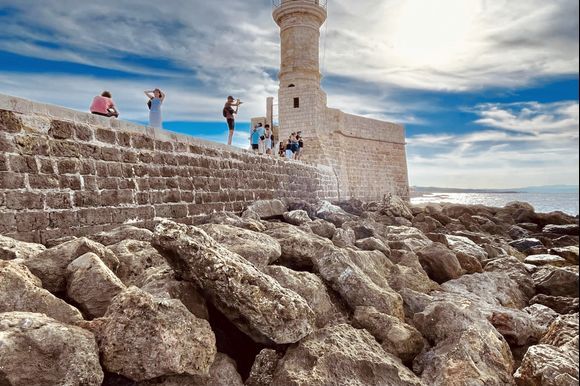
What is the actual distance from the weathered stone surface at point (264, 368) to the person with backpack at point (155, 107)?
5448 millimetres

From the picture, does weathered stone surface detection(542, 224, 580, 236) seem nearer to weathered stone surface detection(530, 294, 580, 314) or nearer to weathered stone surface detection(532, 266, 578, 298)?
weathered stone surface detection(532, 266, 578, 298)

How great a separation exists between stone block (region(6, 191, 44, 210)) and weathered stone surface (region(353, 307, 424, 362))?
3.32m

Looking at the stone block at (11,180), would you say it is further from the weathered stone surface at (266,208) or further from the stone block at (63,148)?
the weathered stone surface at (266,208)

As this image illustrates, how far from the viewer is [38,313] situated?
2.24m

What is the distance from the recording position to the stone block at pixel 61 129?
4.41 m

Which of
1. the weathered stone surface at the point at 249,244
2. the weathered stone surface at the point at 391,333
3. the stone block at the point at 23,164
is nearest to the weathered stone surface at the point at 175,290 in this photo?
the weathered stone surface at the point at 249,244

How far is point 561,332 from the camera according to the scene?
11.5ft

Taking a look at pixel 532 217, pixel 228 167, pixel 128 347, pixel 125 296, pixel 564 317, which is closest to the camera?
pixel 128 347

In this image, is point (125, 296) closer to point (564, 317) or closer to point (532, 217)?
point (564, 317)

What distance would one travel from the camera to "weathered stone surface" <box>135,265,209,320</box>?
8.85ft

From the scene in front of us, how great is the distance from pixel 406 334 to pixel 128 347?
6.39 ft

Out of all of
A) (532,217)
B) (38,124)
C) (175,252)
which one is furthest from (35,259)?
(532,217)

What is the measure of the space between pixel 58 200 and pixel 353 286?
127 inches

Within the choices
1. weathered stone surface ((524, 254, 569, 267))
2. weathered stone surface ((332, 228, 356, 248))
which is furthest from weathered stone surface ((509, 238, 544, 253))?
weathered stone surface ((332, 228, 356, 248))
